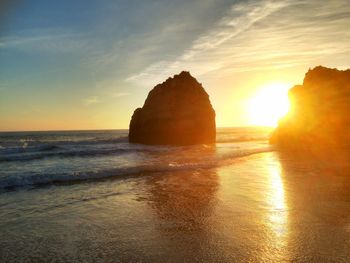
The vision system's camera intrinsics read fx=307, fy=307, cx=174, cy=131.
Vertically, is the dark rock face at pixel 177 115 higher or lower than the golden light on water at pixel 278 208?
higher

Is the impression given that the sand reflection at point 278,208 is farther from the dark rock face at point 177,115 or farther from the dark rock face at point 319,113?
the dark rock face at point 177,115

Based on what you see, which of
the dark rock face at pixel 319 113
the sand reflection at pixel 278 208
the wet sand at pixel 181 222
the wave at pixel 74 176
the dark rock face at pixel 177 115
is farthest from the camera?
the dark rock face at pixel 177 115

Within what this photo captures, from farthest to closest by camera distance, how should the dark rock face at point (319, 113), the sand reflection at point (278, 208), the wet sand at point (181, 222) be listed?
1. the dark rock face at point (319, 113)
2. the sand reflection at point (278, 208)
3. the wet sand at point (181, 222)

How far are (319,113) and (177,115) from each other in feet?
68.5

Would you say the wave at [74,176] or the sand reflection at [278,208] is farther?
the wave at [74,176]

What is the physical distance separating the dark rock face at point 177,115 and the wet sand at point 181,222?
1442 inches

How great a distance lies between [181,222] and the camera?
298 inches

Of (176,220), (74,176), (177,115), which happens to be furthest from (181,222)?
(177,115)

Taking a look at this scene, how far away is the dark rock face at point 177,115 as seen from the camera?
163 feet

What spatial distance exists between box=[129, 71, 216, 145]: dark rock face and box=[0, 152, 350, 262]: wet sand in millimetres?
36617

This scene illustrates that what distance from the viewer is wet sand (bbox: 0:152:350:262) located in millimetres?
5523

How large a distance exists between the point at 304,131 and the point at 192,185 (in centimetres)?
3427

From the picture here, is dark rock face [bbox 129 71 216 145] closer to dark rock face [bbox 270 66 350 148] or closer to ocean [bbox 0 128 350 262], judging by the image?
dark rock face [bbox 270 66 350 148]

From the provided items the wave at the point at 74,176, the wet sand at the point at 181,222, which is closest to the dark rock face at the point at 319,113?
the wave at the point at 74,176
